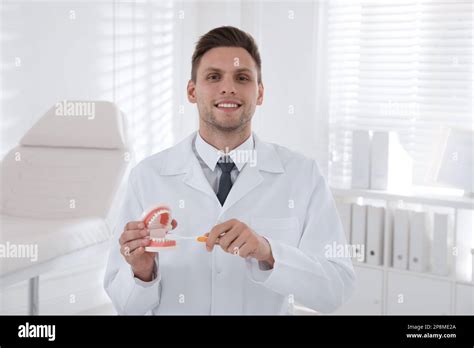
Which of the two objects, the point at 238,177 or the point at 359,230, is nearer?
the point at 238,177

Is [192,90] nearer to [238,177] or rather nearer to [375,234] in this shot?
[238,177]

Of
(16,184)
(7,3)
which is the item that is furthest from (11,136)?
(7,3)

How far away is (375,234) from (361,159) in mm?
359

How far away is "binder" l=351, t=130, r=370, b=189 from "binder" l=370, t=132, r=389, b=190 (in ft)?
0.08

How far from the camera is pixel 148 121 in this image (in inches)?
135

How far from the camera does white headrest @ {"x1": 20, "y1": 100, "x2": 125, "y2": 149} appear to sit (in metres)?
2.43

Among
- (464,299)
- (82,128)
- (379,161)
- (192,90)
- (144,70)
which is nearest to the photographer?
(192,90)

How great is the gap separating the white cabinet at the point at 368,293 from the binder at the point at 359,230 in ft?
0.24

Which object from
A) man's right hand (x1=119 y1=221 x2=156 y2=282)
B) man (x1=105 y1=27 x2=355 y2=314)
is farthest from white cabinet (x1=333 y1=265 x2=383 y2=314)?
man's right hand (x1=119 y1=221 x2=156 y2=282)

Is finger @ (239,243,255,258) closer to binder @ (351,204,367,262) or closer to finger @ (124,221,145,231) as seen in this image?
finger @ (124,221,145,231)

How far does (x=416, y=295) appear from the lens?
2789 millimetres

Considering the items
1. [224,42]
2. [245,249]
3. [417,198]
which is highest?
[224,42]

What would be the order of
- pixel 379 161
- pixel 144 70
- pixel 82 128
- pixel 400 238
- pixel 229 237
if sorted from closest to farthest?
pixel 229 237, pixel 82 128, pixel 400 238, pixel 379 161, pixel 144 70

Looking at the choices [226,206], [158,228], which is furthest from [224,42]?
[158,228]
